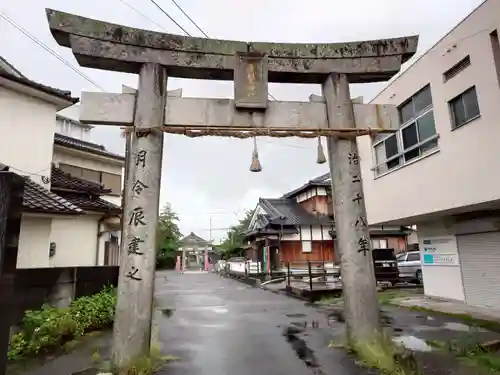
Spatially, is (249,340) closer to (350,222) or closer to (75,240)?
(350,222)

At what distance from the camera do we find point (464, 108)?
10234 mm

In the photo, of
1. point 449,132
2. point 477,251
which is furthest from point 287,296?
point 449,132

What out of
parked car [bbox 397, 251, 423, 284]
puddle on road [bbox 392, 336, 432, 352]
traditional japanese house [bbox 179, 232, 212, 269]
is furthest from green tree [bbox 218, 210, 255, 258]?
puddle on road [bbox 392, 336, 432, 352]

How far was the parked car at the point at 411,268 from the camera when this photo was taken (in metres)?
20.4

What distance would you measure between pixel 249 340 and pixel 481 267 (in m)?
8.81

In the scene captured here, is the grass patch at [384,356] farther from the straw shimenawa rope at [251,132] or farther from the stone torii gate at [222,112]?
the straw shimenawa rope at [251,132]

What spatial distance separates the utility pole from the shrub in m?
5.87

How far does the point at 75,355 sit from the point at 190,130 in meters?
4.80

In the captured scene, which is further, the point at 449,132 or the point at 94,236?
the point at 94,236

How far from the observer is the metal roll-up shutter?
11.3 meters

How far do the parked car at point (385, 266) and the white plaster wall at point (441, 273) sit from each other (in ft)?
9.69

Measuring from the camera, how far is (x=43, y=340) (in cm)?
690

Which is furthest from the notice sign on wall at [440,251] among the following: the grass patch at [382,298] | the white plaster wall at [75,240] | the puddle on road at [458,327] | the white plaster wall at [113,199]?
the white plaster wall at [113,199]

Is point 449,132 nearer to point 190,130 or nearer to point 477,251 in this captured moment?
point 477,251
